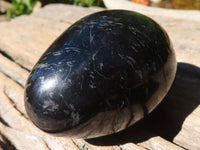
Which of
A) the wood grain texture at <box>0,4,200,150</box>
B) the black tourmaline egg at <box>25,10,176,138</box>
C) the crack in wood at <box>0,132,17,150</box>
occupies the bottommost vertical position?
the crack in wood at <box>0,132,17,150</box>

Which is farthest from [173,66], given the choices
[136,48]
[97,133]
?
[97,133]

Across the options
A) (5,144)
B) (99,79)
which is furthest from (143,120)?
(5,144)

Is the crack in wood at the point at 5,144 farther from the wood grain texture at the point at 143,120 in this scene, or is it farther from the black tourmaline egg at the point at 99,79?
the black tourmaline egg at the point at 99,79

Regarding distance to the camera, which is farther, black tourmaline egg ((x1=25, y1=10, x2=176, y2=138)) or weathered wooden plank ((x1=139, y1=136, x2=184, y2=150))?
weathered wooden plank ((x1=139, y1=136, x2=184, y2=150))

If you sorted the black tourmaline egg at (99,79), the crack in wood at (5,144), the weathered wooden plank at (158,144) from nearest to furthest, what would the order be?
the black tourmaline egg at (99,79), the weathered wooden plank at (158,144), the crack in wood at (5,144)

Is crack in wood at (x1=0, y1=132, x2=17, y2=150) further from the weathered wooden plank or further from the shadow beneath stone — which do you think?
the weathered wooden plank

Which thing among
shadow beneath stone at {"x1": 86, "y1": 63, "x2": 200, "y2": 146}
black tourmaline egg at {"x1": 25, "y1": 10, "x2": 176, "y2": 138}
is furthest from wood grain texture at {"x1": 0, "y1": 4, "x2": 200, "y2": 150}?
black tourmaline egg at {"x1": 25, "y1": 10, "x2": 176, "y2": 138}

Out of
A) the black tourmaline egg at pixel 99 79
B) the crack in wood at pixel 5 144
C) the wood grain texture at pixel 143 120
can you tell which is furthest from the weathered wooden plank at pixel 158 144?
the crack in wood at pixel 5 144
